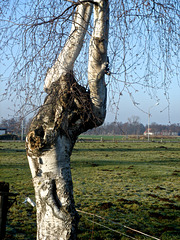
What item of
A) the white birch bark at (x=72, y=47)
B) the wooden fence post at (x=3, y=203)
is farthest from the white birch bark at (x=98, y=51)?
the wooden fence post at (x=3, y=203)

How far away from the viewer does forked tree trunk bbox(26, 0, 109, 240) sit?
362cm

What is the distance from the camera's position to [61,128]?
368cm

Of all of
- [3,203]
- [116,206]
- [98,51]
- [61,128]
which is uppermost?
[98,51]

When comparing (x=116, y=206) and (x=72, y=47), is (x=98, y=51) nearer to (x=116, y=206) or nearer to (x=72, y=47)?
(x=72, y=47)

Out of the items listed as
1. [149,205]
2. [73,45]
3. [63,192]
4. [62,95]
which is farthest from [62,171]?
[149,205]

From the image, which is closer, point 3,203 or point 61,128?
point 61,128

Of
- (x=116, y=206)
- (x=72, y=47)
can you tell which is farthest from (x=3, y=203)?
(x=116, y=206)

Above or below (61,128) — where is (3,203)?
below

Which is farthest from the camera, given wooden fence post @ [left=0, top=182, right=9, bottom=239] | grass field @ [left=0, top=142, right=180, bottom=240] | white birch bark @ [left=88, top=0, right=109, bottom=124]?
grass field @ [left=0, top=142, right=180, bottom=240]

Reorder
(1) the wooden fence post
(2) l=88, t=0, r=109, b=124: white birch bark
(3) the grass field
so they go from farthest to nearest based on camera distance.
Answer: (3) the grass field
(1) the wooden fence post
(2) l=88, t=0, r=109, b=124: white birch bark

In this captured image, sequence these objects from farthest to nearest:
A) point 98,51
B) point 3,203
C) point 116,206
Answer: point 116,206 < point 3,203 < point 98,51

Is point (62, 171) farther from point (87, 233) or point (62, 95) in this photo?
point (87, 233)

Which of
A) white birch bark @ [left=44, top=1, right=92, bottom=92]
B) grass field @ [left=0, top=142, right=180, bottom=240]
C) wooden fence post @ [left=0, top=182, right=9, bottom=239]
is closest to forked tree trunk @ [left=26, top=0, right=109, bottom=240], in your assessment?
white birch bark @ [left=44, top=1, right=92, bottom=92]

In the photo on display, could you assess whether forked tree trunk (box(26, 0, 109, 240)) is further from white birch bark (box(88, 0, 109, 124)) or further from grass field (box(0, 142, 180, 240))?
grass field (box(0, 142, 180, 240))
